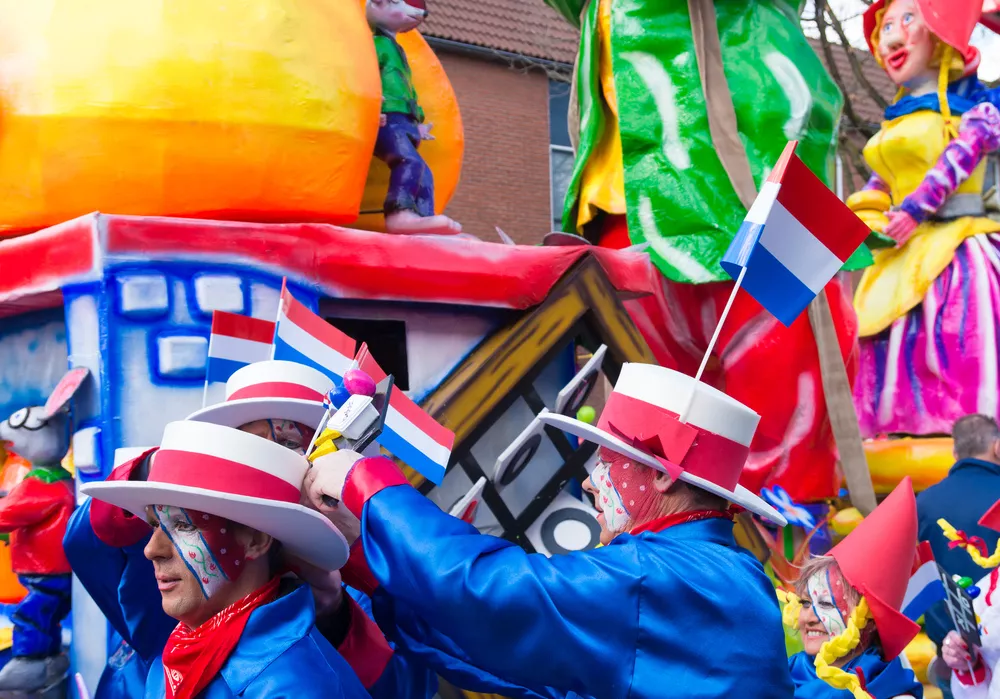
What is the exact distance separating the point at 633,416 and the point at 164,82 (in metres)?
1.89

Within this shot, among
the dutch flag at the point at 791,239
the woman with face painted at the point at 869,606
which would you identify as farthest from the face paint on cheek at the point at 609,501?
the woman with face painted at the point at 869,606

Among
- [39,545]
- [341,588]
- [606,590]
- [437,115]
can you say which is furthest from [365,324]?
[606,590]

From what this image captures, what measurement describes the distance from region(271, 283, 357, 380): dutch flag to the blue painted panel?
103cm

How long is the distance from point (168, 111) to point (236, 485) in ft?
5.39

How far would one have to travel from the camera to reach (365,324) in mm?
3658

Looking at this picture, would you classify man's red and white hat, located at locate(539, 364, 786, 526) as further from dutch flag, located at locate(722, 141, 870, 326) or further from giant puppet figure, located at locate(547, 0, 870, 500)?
giant puppet figure, located at locate(547, 0, 870, 500)

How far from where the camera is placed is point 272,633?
2.01 m

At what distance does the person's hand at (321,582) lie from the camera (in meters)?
2.21

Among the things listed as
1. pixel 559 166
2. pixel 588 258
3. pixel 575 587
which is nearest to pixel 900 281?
pixel 588 258

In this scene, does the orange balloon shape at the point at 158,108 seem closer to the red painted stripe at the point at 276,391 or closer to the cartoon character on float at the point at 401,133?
the cartoon character on float at the point at 401,133

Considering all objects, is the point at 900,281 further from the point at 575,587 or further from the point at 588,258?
the point at 575,587

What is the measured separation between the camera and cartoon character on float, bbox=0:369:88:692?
3.19 metres

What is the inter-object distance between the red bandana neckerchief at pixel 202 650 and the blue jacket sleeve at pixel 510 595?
1.20ft

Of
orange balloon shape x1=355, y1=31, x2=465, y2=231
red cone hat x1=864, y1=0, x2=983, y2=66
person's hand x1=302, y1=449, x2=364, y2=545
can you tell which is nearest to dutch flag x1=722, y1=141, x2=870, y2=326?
person's hand x1=302, y1=449, x2=364, y2=545
